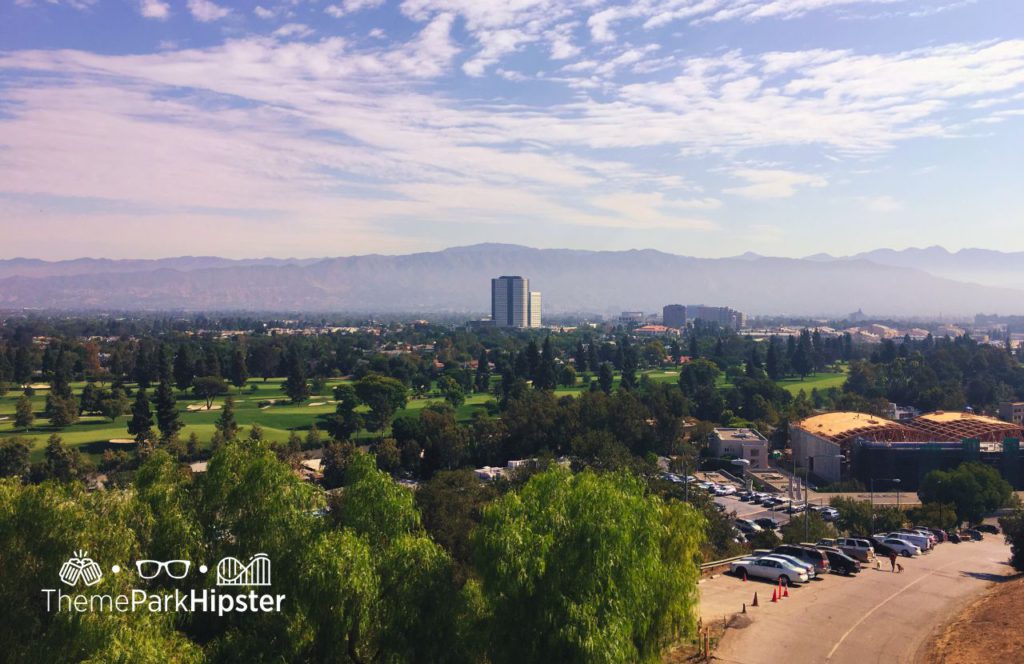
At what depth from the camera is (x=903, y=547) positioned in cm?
2303

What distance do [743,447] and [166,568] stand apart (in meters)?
41.4

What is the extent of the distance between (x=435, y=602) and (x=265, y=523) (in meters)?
2.62

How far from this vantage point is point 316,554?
1007cm

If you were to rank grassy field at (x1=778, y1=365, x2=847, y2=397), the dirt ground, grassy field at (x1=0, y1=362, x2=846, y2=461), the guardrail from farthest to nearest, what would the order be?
grassy field at (x1=778, y1=365, x2=847, y2=397), grassy field at (x1=0, y1=362, x2=846, y2=461), the guardrail, the dirt ground

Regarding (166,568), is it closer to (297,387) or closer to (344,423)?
(344,423)

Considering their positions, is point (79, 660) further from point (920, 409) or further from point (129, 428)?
point (920, 409)

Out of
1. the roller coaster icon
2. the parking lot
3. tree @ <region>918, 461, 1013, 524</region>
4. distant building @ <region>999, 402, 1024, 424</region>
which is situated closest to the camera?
the roller coaster icon

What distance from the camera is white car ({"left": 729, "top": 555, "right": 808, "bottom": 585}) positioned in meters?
18.3

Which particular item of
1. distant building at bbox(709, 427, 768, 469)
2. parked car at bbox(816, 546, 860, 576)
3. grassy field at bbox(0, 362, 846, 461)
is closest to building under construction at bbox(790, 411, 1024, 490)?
distant building at bbox(709, 427, 768, 469)

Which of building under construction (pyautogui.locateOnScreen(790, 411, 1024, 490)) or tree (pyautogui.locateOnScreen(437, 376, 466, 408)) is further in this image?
tree (pyautogui.locateOnScreen(437, 376, 466, 408))

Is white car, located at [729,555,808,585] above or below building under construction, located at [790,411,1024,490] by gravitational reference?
above

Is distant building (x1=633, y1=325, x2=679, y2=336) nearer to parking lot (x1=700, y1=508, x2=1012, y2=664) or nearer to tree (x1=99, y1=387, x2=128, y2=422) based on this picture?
tree (x1=99, y1=387, x2=128, y2=422)

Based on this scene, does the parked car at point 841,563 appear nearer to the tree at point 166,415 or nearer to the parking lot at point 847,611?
the parking lot at point 847,611

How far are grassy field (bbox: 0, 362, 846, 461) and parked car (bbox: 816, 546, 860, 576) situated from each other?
35.5 meters
